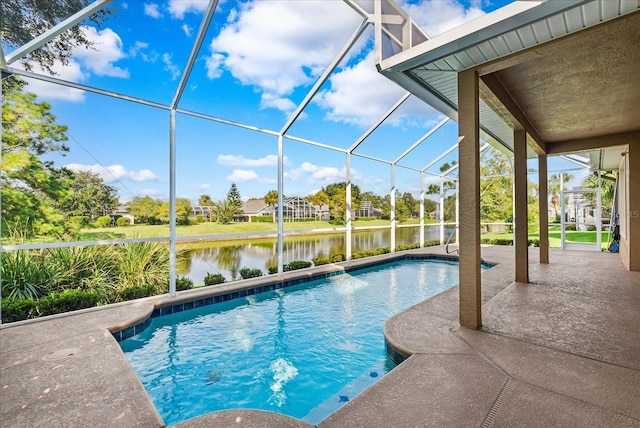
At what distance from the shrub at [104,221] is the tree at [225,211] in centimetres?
208

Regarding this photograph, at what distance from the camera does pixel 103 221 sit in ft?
18.5

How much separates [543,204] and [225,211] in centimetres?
788

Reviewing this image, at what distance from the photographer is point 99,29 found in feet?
15.6

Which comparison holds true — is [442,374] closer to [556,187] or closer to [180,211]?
[180,211]

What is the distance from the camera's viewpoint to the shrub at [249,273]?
7.55 m

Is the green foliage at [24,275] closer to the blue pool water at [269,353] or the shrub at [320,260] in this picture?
the blue pool water at [269,353]

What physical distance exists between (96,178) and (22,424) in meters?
4.32

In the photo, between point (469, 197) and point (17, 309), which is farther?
point (17, 309)

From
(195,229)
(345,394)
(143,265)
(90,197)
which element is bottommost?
(345,394)

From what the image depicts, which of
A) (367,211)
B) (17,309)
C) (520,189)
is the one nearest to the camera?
(17,309)

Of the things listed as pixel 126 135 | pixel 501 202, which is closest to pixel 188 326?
pixel 126 135

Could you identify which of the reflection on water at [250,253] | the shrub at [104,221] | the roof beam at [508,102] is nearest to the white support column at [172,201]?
the reflection on water at [250,253]

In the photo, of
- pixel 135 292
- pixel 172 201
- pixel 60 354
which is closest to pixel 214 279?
pixel 135 292

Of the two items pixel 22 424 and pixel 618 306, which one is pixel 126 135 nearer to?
pixel 22 424
